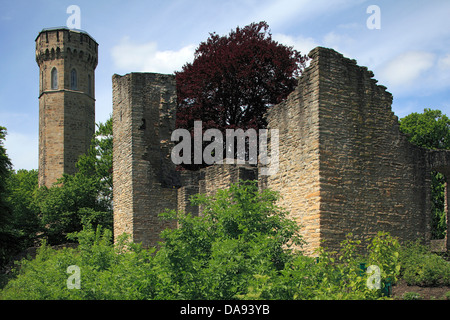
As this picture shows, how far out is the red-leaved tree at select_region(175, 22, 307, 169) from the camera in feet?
68.0

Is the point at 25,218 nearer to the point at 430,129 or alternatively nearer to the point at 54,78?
the point at 54,78

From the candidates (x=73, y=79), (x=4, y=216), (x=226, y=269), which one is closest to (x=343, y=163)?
(x=226, y=269)

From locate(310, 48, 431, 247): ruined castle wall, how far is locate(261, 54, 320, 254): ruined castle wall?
139mm

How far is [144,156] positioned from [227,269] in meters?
8.55

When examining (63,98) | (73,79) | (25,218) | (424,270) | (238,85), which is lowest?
(424,270)

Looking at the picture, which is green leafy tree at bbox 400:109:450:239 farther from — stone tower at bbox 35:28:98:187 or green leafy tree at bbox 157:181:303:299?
stone tower at bbox 35:28:98:187

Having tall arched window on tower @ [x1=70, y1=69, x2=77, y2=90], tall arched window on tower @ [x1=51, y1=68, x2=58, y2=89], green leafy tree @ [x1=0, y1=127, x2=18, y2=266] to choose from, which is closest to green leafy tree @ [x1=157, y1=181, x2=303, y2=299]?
green leafy tree @ [x1=0, y1=127, x2=18, y2=266]

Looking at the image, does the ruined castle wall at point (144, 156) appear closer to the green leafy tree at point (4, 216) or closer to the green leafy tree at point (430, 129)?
the green leafy tree at point (4, 216)

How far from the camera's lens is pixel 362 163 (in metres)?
10.2

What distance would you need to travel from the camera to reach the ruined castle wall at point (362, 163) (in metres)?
9.66

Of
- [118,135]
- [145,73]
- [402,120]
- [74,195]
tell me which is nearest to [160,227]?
[118,135]

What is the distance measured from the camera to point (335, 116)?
993cm

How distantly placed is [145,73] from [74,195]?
52.6 ft

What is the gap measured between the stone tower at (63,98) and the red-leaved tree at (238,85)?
72.5ft
